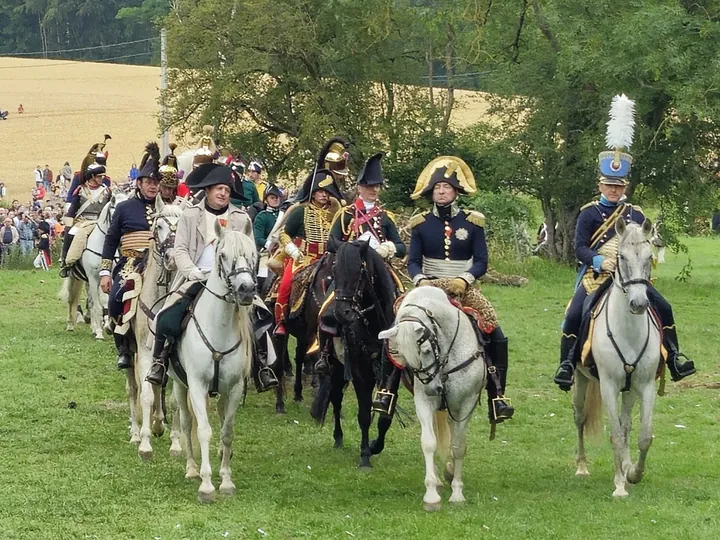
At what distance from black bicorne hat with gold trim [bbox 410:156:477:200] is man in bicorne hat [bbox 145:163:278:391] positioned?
1565 millimetres

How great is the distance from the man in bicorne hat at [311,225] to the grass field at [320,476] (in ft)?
4.78

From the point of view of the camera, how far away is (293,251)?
12.4 meters

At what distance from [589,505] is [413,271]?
2378 mm

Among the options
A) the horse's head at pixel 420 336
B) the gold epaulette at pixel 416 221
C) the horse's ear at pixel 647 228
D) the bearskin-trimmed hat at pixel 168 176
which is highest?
the bearskin-trimmed hat at pixel 168 176

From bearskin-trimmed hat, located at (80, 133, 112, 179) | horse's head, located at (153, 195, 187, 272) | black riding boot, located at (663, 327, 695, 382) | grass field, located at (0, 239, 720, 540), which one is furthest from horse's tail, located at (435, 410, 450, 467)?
bearskin-trimmed hat, located at (80, 133, 112, 179)

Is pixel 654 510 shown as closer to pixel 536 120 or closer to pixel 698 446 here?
pixel 698 446

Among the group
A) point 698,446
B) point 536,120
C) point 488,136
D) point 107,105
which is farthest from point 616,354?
point 107,105

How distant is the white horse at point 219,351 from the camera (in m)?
8.78

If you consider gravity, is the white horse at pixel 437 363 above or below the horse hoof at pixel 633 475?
above

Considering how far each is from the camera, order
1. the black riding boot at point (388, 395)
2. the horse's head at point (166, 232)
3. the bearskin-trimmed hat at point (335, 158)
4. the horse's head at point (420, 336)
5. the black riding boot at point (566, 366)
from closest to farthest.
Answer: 1. the horse's head at point (420, 336)
2. the black riding boot at point (388, 395)
3. the black riding boot at point (566, 366)
4. the horse's head at point (166, 232)
5. the bearskin-trimmed hat at point (335, 158)

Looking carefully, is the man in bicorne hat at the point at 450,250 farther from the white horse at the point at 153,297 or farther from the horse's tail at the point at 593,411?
the white horse at the point at 153,297

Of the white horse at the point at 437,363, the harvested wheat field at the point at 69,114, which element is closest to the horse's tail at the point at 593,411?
the white horse at the point at 437,363

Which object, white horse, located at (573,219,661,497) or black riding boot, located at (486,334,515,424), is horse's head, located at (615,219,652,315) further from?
black riding boot, located at (486,334,515,424)

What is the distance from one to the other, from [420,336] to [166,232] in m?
3.00
